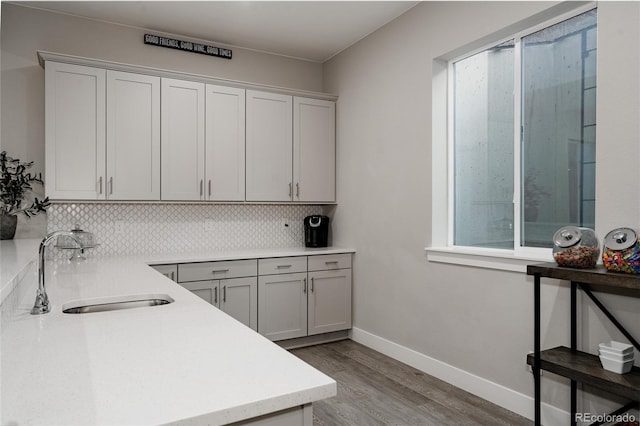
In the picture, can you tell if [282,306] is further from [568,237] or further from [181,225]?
[568,237]

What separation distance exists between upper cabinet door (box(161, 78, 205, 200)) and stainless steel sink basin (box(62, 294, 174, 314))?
1705 mm

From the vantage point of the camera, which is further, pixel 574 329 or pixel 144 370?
pixel 574 329

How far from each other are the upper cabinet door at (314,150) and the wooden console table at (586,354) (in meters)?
2.45

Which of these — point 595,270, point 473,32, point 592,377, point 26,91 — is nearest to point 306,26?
point 473,32

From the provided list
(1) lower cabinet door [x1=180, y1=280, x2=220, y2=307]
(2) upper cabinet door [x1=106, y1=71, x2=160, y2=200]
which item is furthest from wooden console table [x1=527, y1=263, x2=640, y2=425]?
(2) upper cabinet door [x1=106, y1=71, x2=160, y2=200]

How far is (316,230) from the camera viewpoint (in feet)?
14.0

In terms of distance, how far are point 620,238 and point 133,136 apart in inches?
132

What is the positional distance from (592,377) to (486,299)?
0.90 m

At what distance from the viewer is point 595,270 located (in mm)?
1953

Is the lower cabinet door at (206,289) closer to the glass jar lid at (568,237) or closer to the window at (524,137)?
the window at (524,137)

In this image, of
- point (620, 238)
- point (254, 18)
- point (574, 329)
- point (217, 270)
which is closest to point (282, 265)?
point (217, 270)

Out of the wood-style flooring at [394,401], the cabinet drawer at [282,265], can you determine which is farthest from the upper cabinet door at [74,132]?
the wood-style flooring at [394,401]

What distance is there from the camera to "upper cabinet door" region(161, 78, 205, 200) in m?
3.58

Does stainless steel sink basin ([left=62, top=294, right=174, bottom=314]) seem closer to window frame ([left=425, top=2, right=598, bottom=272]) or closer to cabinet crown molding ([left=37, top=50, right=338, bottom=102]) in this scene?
window frame ([left=425, top=2, right=598, bottom=272])
